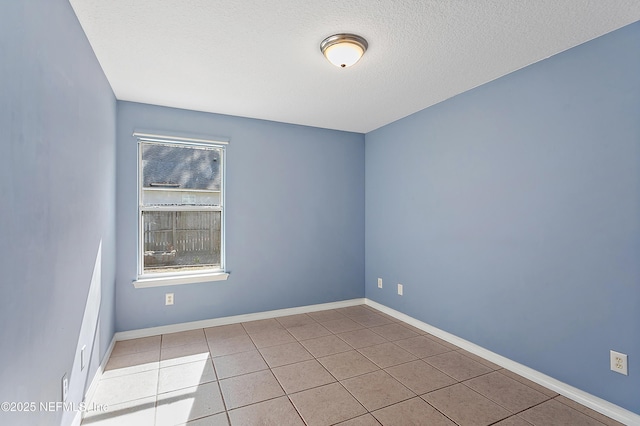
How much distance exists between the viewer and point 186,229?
3.56 metres

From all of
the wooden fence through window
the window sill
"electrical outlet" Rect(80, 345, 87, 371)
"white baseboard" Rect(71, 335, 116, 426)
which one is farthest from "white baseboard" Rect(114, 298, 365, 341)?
"electrical outlet" Rect(80, 345, 87, 371)

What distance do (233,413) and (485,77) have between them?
323cm

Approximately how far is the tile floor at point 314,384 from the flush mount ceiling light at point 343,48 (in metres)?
2.37

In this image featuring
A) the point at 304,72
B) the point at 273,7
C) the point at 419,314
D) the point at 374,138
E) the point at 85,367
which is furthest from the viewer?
the point at 374,138

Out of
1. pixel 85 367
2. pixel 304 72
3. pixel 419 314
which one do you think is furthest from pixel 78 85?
pixel 419 314

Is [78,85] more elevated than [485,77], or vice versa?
[485,77]

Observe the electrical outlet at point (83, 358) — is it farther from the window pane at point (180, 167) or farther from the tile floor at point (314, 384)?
the window pane at point (180, 167)

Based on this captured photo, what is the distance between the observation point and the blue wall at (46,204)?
3.67ft

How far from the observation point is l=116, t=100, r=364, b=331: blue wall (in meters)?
3.23

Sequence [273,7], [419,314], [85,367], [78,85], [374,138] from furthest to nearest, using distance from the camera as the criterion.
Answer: [374,138] < [419,314] < [85,367] < [78,85] < [273,7]

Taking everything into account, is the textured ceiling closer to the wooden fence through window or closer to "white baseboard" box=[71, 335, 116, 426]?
the wooden fence through window

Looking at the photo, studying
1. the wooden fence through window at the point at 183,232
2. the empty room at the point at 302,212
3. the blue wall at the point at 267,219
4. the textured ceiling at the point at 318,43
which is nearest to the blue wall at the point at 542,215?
the empty room at the point at 302,212

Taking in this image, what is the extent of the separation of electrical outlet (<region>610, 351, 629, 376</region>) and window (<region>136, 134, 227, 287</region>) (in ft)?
11.1

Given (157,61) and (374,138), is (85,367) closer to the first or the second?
(157,61)
